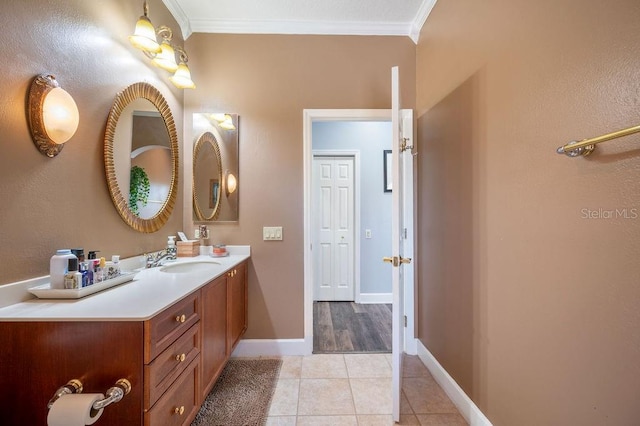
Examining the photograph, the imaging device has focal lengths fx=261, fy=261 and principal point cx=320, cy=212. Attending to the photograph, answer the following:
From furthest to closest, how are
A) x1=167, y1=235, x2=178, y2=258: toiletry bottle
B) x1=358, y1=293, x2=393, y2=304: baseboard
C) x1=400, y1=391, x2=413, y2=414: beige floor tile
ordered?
x1=358, y1=293, x2=393, y2=304: baseboard
x1=167, y1=235, x2=178, y2=258: toiletry bottle
x1=400, y1=391, x2=413, y2=414: beige floor tile

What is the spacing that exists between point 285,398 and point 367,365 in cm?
73

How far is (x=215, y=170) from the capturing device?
7.59 feet

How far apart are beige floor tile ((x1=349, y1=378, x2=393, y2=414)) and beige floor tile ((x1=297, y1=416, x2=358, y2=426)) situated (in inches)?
3.4

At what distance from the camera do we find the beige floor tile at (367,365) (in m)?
2.01

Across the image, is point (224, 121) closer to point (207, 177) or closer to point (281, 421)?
point (207, 177)

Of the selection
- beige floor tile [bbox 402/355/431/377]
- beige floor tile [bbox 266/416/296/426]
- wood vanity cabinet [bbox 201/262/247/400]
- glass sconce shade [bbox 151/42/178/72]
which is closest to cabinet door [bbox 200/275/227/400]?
wood vanity cabinet [bbox 201/262/247/400]

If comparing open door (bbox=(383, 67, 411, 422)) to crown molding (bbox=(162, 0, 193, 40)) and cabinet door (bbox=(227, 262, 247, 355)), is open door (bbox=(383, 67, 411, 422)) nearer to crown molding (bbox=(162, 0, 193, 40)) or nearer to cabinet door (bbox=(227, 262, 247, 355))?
cabinet door (bbox=(227, 262, 247, 355))

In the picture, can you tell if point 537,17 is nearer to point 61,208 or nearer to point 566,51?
point 566,51

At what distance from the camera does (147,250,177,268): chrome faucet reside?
174 cm

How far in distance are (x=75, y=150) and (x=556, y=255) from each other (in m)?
2.20

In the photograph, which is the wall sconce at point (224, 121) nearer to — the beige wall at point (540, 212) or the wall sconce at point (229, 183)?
the wall sconce at point (229, 183)

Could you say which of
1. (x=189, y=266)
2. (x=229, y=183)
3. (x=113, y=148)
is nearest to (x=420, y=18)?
(x=229, y=183)

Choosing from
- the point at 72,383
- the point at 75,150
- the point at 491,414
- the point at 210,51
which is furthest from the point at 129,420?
the point at 210,51

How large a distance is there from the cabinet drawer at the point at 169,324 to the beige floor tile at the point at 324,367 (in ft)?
3.67
